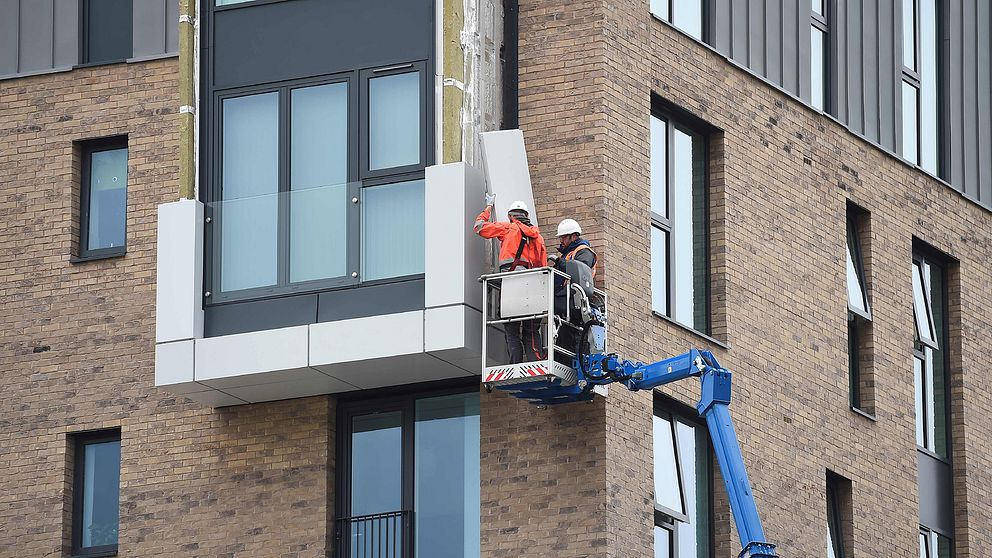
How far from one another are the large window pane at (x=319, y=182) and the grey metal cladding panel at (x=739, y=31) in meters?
5.59

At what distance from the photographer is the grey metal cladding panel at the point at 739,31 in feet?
112

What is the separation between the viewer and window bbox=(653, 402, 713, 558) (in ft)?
103

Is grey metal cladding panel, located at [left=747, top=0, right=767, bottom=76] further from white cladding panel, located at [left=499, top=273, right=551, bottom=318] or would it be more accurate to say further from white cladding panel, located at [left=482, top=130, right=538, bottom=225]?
white cladding panel, located at [left=499, top=273, right=551, bottom=318]

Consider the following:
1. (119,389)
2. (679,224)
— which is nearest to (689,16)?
(679,224)

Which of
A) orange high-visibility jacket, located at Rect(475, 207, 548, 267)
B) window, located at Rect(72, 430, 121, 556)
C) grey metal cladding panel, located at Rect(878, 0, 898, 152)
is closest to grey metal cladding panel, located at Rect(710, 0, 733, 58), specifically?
grey metal cladding panel, located at Rect(878, 0, 898, 152)

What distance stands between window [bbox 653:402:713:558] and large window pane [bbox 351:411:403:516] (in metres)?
3.03

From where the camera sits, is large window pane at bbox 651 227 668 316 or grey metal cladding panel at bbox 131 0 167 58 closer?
large window pane at bbox 651 227 668 316

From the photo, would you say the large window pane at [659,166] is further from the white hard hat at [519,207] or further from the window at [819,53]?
the window at [819,53]

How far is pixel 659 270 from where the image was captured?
106ft

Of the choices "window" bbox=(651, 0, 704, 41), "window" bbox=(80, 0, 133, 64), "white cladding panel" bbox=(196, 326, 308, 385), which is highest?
"window" bbox=(80, 0, 133, 64)

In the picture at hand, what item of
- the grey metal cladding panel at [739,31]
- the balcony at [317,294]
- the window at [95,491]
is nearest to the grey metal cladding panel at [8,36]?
the balcony at [317,294]

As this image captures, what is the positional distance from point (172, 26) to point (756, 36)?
751cm

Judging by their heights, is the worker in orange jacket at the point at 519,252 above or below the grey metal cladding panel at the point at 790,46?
below

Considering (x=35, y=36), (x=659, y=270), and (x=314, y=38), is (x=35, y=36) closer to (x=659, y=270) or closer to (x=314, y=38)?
(x=314, y=38)
